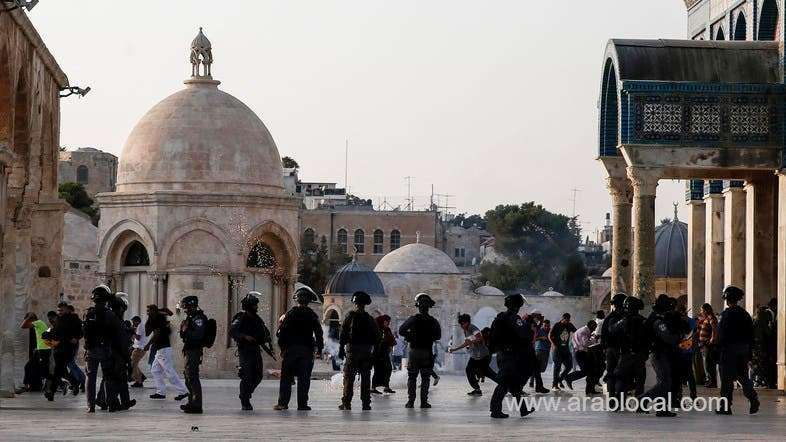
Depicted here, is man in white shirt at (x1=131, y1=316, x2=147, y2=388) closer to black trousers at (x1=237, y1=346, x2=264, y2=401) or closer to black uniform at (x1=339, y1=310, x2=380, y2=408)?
black trousers at (x1=237, y1=346, x2=264, y2=401)

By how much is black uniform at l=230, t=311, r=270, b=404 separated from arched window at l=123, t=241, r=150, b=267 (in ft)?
67.9

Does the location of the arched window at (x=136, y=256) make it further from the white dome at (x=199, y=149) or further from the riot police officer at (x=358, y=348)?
the riot police officer at (x=358, y=348)

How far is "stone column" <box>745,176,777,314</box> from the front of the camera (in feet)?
80.4

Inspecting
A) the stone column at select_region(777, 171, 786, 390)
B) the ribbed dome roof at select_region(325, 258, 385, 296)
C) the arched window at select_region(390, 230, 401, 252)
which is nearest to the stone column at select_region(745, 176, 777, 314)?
the stone column at select_region(777, 171, 786, 390)

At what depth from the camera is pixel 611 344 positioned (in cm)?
1886

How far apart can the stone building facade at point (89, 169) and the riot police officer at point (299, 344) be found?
88.4 metres

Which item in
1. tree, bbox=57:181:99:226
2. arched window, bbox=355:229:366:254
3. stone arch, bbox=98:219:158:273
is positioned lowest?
stone arch, bbox=98:219:158:273

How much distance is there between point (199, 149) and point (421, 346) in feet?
66.3

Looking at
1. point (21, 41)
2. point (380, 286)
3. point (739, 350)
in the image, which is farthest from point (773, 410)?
point (380, 286)

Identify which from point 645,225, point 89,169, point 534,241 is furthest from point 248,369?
point 534,241

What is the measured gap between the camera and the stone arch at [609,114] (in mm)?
23891

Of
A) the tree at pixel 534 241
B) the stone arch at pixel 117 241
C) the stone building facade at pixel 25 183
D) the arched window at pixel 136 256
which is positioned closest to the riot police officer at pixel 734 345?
the stone building facade at pixel 25 183

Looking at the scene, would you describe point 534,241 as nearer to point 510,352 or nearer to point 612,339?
point 612,339

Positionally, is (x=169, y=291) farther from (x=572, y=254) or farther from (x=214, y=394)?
(x=572, y=254)
